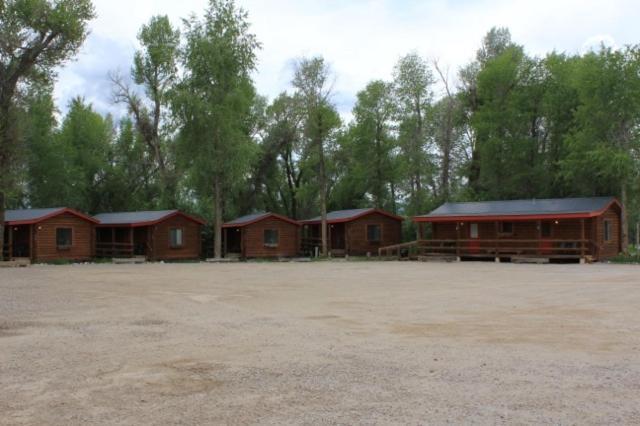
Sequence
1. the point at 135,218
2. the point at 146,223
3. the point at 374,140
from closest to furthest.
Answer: the point at 146,223, the point at 135,218, the point at 374,140

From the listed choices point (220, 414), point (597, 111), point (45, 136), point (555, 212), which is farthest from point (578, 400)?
point (45, 136)

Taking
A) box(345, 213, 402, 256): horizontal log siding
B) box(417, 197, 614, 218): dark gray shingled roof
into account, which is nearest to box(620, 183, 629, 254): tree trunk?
box(417, 197, 614, 218): dark gray shingled roof

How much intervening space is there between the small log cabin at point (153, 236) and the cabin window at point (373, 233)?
10.1 meters

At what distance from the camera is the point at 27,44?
26812 mm

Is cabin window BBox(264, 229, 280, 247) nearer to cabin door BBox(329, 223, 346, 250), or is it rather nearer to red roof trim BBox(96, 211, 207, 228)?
red roof trim BBox(96, 211, 207, 228)

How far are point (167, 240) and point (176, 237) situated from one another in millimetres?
644

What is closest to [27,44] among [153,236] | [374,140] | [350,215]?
[153,236]

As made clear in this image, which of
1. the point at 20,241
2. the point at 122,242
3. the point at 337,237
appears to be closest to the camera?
the point at 20,241

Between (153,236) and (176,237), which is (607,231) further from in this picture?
Answer: (153,236)

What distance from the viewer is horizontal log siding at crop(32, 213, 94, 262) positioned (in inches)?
1123

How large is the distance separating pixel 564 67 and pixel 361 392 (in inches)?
1327

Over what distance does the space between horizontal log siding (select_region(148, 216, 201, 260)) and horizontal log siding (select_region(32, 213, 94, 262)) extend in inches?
129

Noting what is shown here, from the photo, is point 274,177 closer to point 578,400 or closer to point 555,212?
point 555,212

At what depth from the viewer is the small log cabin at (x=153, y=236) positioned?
31.6 metres
